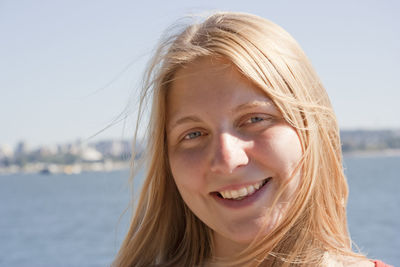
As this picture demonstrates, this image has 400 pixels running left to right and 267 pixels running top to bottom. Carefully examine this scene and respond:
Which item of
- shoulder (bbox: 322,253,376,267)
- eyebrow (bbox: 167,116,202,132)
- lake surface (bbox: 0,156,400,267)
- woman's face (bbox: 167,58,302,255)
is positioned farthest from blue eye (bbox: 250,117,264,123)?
lake surface (bbox: 0,156,400,267)

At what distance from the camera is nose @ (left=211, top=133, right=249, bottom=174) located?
169 centimetres

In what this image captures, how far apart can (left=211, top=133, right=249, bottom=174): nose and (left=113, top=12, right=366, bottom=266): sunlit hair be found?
18 cm

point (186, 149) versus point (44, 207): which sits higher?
point (186, 149)

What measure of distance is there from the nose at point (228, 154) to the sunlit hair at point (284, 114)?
18 centimetres

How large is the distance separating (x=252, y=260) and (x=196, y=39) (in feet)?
2.64

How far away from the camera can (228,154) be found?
5.54 ft

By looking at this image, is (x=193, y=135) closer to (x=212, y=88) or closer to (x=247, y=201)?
(x=212, y=88)

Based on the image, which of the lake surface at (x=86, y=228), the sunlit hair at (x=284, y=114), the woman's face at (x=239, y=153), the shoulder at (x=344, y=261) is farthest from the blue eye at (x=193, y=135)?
the lake surface at (x=86, y=228)

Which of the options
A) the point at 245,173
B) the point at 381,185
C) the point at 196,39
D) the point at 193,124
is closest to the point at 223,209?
the point at 245,173

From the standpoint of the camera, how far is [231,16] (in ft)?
6.32

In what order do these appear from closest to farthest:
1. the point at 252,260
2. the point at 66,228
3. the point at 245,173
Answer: the point at 245,173, the point at 252,260, the point at 66,228

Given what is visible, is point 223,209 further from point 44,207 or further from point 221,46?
point 44,207

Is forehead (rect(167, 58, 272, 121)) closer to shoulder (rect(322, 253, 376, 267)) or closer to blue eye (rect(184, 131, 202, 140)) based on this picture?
blue eye (rect(184, 131, 202, 140))

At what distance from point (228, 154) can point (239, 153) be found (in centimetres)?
4
